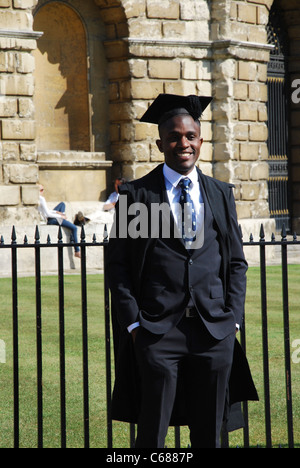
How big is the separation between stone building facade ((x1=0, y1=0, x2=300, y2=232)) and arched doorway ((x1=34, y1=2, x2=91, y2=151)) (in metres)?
0.02

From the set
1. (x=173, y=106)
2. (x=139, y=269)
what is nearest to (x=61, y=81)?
(x=173, y=106)

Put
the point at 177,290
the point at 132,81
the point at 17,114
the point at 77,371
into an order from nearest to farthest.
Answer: the point at 177,290 < the point at 77,371 < the point at 17,114 < the point at 132,81

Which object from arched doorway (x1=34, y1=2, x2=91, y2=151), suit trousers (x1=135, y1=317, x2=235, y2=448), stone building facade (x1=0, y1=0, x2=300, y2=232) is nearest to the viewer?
suit trousers (x1=135, y1=317, x2=235, y2=448)

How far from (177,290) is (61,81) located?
1339cm

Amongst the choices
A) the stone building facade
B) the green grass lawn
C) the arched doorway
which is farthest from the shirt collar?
the arched doorway

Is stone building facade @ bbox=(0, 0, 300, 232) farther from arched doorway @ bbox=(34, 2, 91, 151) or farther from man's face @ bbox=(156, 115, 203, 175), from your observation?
man's face @ bbox=(156, 115, 203, 175)

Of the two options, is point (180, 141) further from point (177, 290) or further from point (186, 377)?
point (186, 377)

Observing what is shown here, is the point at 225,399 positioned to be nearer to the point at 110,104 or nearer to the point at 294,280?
the point at 294,280

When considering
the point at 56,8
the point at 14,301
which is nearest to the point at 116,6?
the point at 56,8

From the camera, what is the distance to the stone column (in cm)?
1490

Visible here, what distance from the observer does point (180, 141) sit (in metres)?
4.33

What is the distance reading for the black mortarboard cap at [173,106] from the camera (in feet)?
14.3

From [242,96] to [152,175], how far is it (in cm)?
1358

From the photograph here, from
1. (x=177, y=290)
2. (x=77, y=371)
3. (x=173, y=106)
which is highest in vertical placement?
(x=173, y=106)
